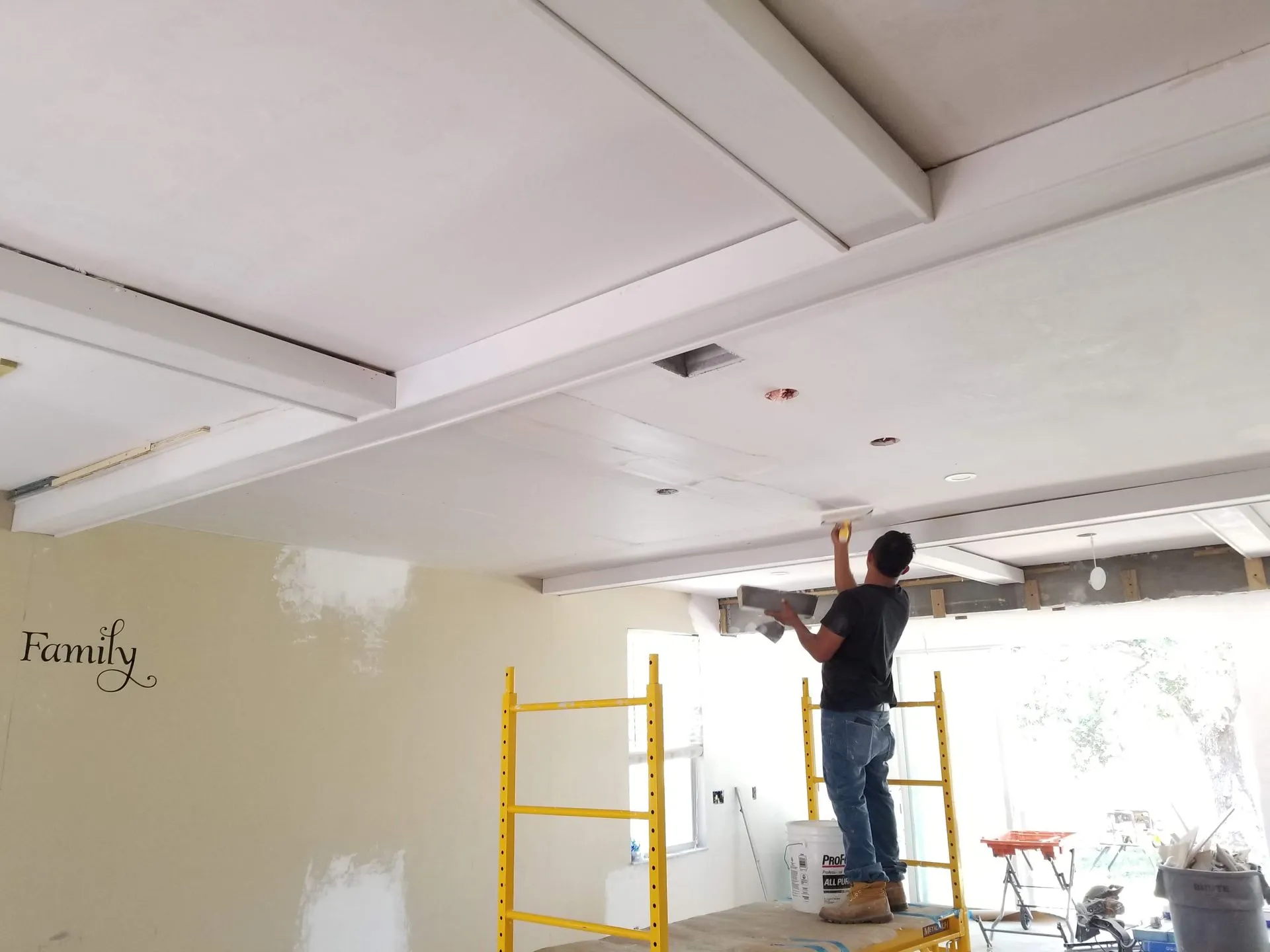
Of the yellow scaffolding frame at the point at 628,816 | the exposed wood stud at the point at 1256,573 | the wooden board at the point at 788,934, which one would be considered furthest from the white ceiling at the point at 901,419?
the exposed wood stud at the point at 1256,573

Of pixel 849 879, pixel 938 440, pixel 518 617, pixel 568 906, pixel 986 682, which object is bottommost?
pixel 568 906

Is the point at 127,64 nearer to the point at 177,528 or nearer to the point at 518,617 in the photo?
the point at 177,528

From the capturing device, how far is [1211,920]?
17.2 ft

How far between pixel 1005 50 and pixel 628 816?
2.20m

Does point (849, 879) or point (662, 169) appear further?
point (849, 879)

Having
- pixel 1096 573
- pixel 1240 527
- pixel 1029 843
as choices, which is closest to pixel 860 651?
pixel 1240 527

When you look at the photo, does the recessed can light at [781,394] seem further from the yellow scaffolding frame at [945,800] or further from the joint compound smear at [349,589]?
the joint compound smear at [349,589]

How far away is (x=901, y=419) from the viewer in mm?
3023

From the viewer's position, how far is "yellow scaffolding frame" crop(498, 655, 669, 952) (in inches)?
103

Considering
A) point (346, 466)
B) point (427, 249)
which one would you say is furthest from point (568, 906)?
point (427, 249)

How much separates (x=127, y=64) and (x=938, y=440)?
8.90 feet

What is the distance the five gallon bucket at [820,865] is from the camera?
3438 mm

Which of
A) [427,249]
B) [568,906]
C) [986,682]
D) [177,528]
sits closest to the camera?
[427,249]

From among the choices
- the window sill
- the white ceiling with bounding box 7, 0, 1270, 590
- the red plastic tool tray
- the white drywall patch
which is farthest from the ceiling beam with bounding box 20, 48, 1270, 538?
the red plastic tool tray
